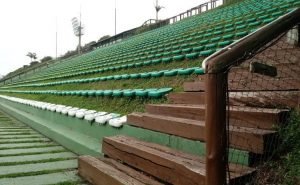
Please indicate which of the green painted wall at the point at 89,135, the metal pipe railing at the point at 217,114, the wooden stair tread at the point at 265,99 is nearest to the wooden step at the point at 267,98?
the wooden stair tread at the point at 265,99

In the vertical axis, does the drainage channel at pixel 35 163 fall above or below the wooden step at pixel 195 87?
below

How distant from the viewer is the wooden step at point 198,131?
2270 mm

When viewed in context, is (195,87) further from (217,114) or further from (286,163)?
(217,114)

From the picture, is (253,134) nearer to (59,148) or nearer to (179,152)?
(179,152)

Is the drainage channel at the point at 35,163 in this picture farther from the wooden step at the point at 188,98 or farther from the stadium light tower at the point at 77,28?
the stadium light tower at the point at 77,28

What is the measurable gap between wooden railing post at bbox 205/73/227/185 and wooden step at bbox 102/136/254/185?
0.19 m

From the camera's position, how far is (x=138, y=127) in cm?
376

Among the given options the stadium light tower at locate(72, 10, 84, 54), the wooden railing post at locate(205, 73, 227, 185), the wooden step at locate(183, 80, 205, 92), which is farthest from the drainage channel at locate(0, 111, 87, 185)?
the stadium light tower at locate(72, 10, 84, 54)

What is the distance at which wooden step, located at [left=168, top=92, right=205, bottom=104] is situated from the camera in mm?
3579

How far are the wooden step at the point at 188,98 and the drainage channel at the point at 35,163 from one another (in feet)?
4.45

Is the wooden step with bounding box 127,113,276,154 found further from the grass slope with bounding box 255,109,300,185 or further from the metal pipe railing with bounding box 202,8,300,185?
the metal pipe railing with bounding box 202,8,300,185

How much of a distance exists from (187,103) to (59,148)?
236 cm

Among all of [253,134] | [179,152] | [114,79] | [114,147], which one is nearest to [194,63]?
[114,79]

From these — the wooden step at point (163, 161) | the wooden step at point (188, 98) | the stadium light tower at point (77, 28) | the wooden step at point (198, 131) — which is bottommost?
the wooden step at point (163, 161)
